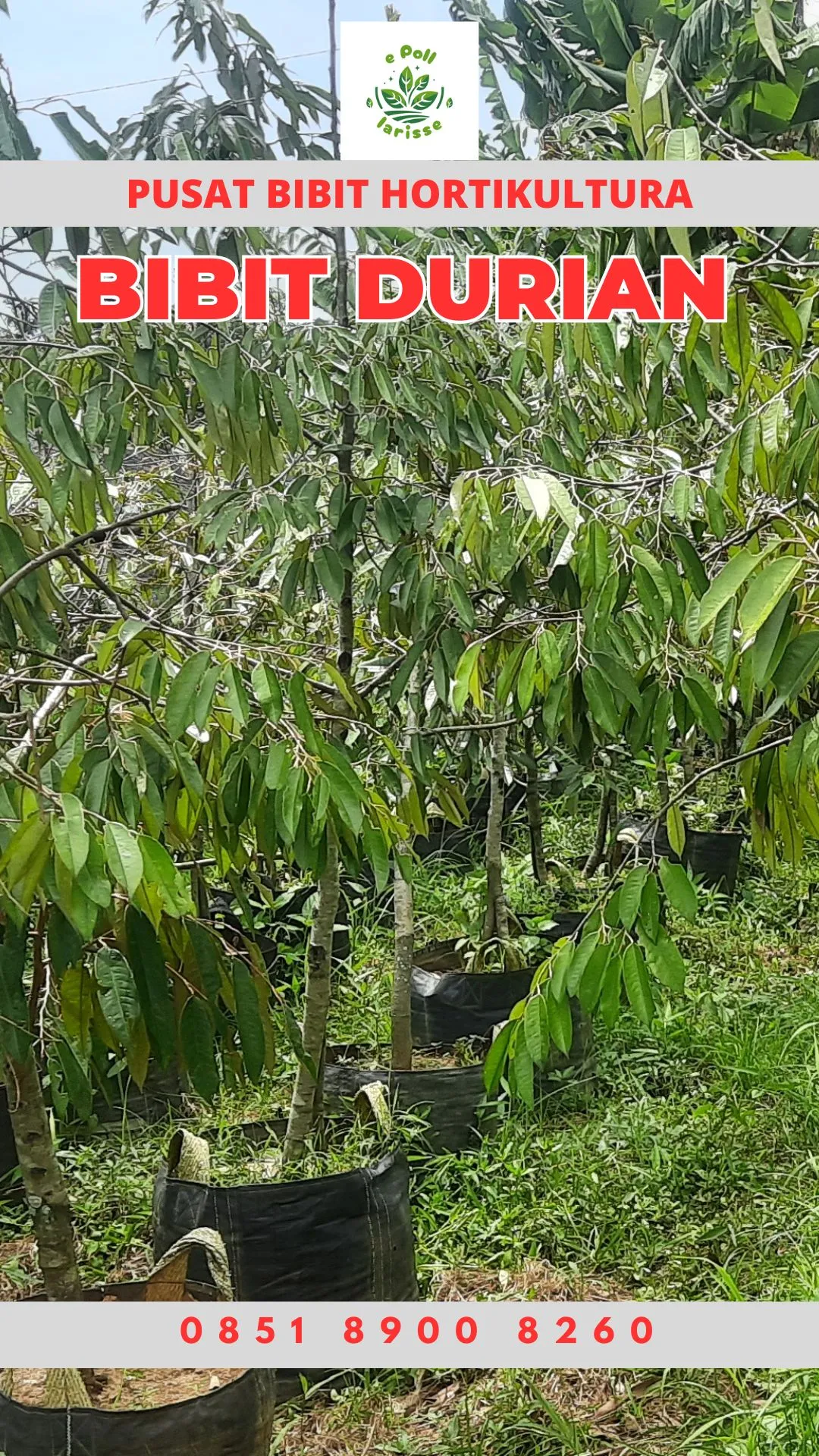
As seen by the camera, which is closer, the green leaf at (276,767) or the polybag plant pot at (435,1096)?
the green leaf at (276,767)

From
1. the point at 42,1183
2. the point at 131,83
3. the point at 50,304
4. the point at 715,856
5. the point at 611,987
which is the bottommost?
the point at 715,856

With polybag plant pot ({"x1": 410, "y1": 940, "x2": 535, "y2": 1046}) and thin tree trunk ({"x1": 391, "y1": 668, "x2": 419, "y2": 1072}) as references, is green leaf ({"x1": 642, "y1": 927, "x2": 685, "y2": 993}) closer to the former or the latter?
thin tree trunk ({"x1": 391, "y1": 668, "x2": 419, "y2": 1072})

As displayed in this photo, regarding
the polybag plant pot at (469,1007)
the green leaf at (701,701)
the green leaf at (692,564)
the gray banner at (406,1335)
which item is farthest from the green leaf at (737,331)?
the polybag plant pot at (469,1007)

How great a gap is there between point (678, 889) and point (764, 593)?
0.32 meters

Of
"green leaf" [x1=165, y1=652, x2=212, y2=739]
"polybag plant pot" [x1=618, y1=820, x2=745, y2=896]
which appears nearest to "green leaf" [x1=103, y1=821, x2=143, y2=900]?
"green leaf" [x1=165, y1=652, x2=212, y2=739]

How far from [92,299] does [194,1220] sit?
1111 millimetres

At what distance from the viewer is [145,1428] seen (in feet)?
3.64

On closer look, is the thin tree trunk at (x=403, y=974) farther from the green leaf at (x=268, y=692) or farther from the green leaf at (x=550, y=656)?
the green leaf at (x=268, y=692)

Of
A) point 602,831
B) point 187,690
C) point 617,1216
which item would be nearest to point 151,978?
point 187,690

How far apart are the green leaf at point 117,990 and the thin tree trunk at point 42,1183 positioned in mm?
204

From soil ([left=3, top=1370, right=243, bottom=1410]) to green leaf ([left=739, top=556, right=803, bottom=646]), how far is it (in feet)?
2.92

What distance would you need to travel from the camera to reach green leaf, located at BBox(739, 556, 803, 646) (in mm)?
922

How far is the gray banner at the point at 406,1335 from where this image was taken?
1114 mm

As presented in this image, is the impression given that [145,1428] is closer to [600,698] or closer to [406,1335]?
[406,1335]
